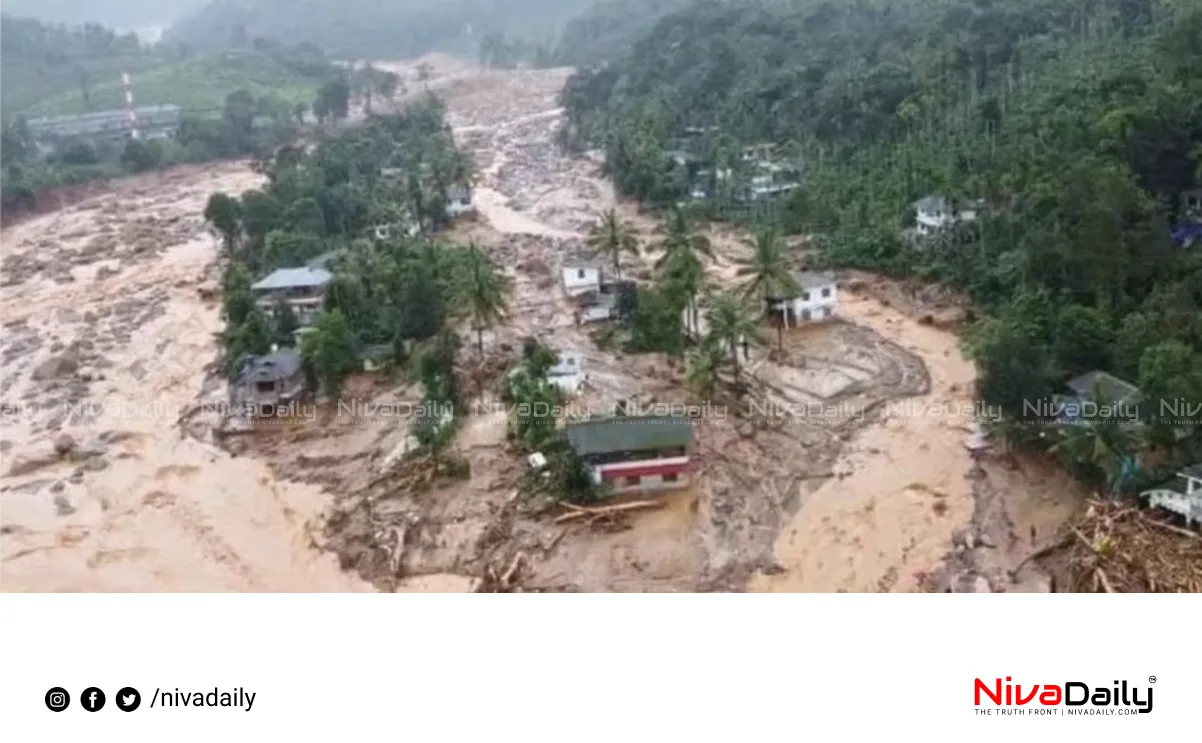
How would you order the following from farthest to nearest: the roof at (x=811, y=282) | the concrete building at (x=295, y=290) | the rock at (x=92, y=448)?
the concrete building at (x=295, y=290)
the roof at (x=811, y=282)
the rock at (x=92, y=448)

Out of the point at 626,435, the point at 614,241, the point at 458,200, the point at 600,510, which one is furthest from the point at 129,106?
the point at 600,510

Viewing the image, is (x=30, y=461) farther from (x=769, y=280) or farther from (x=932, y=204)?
(x=932, y=204)

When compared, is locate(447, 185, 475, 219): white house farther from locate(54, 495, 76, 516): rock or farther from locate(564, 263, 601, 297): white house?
locate(54, 495, 76, 516): rock

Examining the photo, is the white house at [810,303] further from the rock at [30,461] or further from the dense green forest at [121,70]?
the dense green forest at [121,70]

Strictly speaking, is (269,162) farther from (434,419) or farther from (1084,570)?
(1084,570)

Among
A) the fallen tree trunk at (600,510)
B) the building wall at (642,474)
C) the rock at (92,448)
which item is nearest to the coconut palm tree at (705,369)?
the building wall at (642,474)
